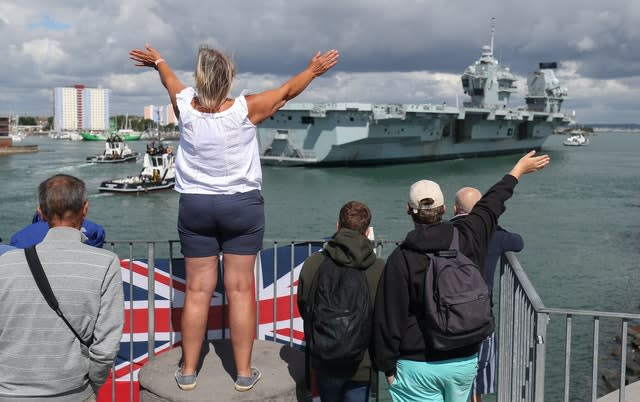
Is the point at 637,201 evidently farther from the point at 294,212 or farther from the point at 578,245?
the point at 294,212

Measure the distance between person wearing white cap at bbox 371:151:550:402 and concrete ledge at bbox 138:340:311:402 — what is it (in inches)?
29.2

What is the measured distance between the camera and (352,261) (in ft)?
10.1

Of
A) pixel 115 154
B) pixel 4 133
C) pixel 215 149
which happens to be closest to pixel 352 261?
pixel 215 149

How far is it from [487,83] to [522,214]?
4119 cm

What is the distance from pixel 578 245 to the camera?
22.4 m

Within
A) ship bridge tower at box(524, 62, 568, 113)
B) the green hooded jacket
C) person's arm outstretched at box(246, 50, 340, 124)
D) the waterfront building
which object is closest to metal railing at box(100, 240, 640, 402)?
the green hooded jacket

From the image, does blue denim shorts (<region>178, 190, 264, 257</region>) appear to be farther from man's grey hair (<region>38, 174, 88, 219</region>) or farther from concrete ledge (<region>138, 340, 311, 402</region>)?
concrete ledge (<region>138, 340, 311, 402</region>)

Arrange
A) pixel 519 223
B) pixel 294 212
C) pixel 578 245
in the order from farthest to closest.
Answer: pixel 294 212 → pixel 519 223 → pixel 578 245

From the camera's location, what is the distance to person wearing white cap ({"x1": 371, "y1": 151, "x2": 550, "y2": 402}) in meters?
2.85

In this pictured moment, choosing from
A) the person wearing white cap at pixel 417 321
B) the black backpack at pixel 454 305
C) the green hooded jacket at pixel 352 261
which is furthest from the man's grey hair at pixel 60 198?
the black backpack at pixel 454 305

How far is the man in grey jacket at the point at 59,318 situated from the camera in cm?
243

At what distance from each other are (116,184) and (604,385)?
32.3 metres

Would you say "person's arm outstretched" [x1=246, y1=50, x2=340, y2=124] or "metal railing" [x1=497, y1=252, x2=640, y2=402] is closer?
"metal railing" [x1=497, y1=252, x2=640, y2=402]

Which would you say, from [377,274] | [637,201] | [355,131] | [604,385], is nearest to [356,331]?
[377,274]
